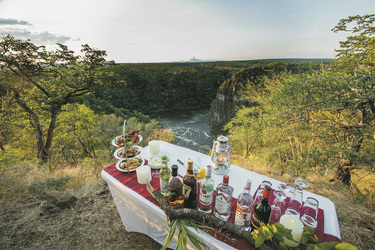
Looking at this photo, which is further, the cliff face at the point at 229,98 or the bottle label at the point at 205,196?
the cliff face at the point at 229,98

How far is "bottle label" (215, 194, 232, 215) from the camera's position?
3.91 ft

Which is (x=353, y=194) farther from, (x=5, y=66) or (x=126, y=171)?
(x=5, y=66)

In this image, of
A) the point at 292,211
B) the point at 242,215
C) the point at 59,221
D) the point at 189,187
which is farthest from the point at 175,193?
the point at 59,221

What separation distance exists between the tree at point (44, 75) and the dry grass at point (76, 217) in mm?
3625

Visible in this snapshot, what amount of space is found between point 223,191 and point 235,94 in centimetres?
3282

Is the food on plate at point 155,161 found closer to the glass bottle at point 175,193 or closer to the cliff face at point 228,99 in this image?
the glass bottle at point 175,193

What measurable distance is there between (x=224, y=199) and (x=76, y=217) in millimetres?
2425

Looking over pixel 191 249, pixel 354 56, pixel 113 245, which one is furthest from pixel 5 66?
pixel 354 56

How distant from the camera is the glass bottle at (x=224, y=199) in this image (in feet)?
3.87

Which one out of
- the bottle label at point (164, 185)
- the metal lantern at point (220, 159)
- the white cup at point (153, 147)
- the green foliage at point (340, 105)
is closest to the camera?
the bottle label at point (164, 185)

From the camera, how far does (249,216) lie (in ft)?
3.80

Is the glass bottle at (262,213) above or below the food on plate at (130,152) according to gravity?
above

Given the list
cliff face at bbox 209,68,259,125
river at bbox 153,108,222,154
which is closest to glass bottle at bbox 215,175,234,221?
river at bbox 153,108,222,154

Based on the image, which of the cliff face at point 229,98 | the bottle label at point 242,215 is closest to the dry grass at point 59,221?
the bottle label at point 242,215
